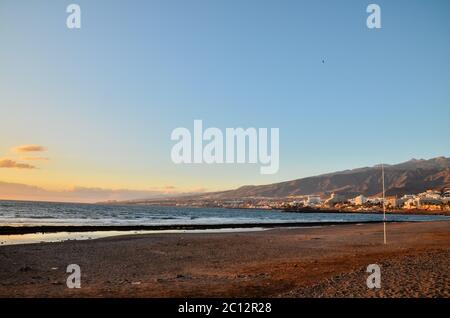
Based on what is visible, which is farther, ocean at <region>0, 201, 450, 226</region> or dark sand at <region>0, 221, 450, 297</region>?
ocean at <region>0, 201, 450, 226</region>

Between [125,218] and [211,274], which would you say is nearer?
[211,274]

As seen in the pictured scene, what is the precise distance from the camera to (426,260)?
59.3 ft

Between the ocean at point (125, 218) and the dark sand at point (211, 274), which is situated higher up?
the dark sand at point (211, 274)

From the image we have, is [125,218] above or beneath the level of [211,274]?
beneath

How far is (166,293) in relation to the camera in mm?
12977

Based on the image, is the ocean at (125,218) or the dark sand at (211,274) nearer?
the dark sand at (211,274)

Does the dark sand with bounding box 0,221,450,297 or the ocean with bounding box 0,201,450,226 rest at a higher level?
the dark sand with bounding box 0,221,450,297
